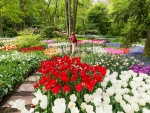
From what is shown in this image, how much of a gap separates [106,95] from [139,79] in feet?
2.81

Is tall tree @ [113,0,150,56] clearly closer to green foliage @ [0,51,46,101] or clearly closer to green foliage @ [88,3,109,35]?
green foliage @ [0,51,46,101]

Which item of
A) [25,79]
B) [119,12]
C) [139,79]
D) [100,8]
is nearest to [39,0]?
[100,8]

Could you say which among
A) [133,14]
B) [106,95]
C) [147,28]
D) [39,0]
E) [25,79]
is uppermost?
[39,0]

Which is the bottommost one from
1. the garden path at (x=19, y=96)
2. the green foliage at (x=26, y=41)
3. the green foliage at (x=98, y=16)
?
the garden path at (x=19, y=96)

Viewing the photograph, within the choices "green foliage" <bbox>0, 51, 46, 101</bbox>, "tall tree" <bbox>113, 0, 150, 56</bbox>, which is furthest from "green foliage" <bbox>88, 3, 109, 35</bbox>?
"green foliage" <bbox>0, 51, 46, 101</bbox>

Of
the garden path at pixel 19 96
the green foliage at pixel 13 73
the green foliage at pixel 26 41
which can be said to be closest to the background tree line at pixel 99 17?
the green foliage at pixel 13 73

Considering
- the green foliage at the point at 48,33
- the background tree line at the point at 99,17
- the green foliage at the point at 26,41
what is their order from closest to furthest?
the background tree line at the point at 99,17 < the green foliage at the point at 26,41 < the green foliage at the point at 48,33

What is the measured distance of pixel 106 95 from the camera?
11.1ft

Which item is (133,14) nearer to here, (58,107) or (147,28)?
(147,28)

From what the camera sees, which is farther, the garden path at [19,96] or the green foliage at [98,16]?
the green foliage at [98,16]

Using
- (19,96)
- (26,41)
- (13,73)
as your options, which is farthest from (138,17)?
(26,41)

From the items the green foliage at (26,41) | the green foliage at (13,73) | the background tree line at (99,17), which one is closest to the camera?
the green foliage at (13,73)

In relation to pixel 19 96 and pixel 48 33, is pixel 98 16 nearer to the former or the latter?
pixel 48 33

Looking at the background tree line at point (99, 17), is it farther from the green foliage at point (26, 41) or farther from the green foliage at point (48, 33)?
the green foliage at point (26, 41)
